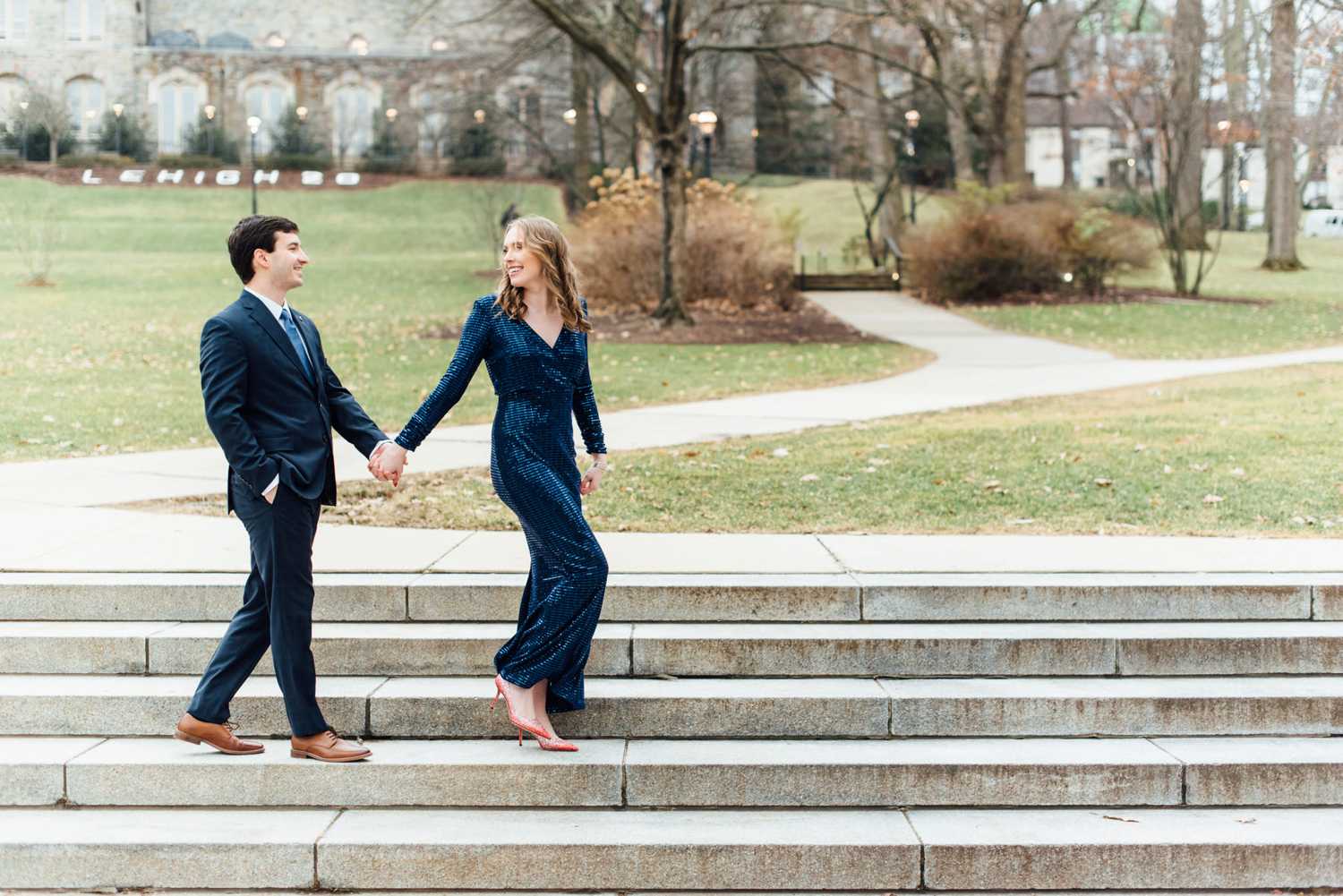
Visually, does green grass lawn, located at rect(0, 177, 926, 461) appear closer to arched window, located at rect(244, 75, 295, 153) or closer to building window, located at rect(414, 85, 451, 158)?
arched window, located at rect(244, 75, 295, 153)

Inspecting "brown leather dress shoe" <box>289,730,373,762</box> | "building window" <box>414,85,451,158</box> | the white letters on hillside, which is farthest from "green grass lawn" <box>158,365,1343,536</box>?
"building window" <box>414,85,451,158</box>

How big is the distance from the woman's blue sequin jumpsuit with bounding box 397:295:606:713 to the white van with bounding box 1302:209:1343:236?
2725cm

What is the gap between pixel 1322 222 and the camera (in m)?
31.0

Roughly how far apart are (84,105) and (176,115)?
13544mm

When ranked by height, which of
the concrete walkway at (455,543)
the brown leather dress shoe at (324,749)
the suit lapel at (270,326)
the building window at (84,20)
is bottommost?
the brown leather dress shoe at (324,749)

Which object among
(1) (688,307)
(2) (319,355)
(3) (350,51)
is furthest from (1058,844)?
(3) (350,51)

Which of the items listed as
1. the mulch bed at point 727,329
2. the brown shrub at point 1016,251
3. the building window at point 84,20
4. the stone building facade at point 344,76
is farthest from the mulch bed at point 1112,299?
the building window at point 84,20

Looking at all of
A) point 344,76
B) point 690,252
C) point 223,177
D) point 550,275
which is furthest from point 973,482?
point 344,76

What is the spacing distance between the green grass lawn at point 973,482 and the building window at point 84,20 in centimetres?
1186

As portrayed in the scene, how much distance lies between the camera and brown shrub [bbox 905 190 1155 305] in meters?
27.6

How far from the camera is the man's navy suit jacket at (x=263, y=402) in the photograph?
4.82 m

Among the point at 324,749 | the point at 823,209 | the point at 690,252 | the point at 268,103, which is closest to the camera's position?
the point at 324,749

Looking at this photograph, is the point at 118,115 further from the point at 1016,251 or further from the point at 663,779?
the point at 663,779

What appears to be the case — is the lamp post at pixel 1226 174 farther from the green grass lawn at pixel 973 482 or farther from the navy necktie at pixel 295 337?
the navy necktie at pixel 295 337
